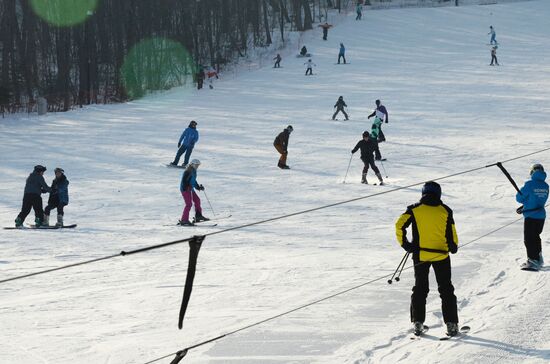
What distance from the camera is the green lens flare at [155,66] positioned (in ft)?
167

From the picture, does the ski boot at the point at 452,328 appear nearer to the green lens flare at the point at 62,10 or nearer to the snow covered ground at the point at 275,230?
the snow covered ground at the point at 275,230

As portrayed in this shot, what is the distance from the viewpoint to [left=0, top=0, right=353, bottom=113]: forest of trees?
4788 centimetres

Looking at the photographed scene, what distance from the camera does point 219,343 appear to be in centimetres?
819

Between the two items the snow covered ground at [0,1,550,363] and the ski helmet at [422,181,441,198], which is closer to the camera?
the ski helmet at [422,181,441,198]

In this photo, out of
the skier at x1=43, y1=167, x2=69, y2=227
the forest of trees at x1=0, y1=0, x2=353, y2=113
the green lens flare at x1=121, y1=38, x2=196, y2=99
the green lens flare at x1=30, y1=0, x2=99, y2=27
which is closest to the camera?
the skier at x1=43, y1=167, x2=69, y2=227

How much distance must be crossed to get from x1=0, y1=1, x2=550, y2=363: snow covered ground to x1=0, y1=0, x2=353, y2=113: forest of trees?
10844 millimetres

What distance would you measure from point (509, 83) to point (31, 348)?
3200 centimetres

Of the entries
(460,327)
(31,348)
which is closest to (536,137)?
(460,327)

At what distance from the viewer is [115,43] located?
54.4 m

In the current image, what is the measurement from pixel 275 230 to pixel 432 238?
7152mm

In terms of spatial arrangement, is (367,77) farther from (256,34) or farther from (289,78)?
(256,34)

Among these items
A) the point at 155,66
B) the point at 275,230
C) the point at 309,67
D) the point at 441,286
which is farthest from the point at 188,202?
the point at 155,66

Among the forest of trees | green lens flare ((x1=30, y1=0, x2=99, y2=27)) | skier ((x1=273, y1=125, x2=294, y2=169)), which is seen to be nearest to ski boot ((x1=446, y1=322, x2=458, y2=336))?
skier ((x1=273, y1=125, x2=294, y2=169))

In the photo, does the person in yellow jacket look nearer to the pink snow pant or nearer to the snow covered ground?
the snow covered ground
